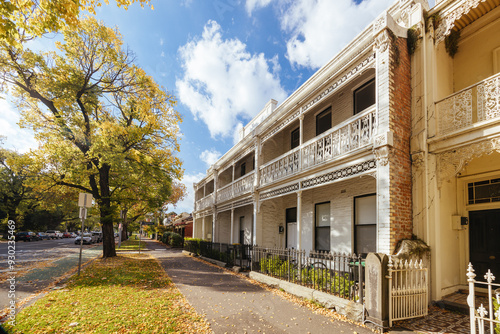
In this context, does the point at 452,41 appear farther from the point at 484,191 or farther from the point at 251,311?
the point at 251,311

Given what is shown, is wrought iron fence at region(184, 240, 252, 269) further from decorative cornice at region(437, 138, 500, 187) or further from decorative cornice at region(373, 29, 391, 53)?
decorative cornice at region(373, 29, 391, 53)

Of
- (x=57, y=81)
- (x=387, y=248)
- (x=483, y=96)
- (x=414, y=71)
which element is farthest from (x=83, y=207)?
(x=483, y=96)

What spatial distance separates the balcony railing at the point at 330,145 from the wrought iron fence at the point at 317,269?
120 inches

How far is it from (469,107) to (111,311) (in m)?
9.65

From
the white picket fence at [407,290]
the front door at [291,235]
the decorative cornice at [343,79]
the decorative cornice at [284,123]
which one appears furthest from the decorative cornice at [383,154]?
the front door at [291,235]

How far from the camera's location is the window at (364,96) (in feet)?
32.1

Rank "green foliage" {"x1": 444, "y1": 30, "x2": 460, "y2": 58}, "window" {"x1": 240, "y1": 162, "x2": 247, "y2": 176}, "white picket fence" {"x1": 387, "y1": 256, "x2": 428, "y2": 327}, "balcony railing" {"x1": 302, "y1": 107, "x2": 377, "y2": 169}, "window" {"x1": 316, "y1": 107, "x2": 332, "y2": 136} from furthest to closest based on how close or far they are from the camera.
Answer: "window" {"x1": 240, "y1": 162, "x2": 247, "y2": 176}, "window" {"x1": 316, "y1": 107, "x2": 332, "y2": 136}, "green foliage" {"x1": 444, "y1": 30, "x2": 460, "y2": 58}, "balcony railing" {"x1": 302, "y1": 107, "x2": 377, "y2": 169}, "white picket fence" {"x1": 387, "y1": 256, "x2": 428, "y2": 327}

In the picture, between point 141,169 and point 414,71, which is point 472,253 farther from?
point 141,169

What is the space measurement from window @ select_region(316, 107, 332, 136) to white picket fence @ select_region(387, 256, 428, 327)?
270 inches

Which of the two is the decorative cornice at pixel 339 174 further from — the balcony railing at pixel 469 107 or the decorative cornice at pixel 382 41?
the decorative cornice at pixel 382 41

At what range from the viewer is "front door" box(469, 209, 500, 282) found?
732 centimetres

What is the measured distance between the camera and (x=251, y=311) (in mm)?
6766

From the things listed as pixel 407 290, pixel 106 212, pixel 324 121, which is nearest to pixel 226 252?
pixel 106 212

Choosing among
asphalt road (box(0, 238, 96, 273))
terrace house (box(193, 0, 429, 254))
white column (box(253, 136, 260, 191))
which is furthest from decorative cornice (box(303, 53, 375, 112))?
asphalt road (box(0, 238, 96, 273))
